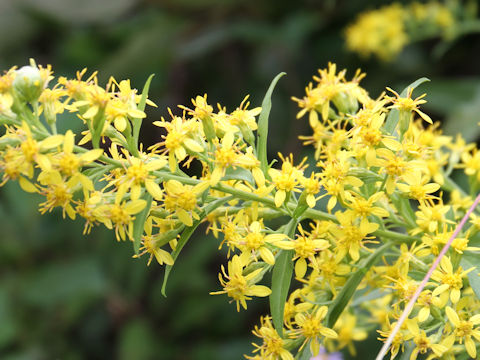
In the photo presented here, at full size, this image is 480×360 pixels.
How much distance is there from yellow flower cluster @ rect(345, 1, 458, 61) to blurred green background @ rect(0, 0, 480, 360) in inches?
9.3

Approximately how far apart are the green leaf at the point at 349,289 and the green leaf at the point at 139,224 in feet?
1.40

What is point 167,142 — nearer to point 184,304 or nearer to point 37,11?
point 184,304

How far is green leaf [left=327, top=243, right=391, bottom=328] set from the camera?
1.15 m

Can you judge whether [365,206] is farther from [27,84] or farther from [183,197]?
[27,84]

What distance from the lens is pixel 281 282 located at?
1.07m

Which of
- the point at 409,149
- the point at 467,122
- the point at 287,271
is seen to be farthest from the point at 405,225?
the point at 467,122

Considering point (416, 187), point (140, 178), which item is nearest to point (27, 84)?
point (140, 178)

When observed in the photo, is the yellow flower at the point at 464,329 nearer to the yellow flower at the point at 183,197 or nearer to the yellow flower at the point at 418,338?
the yellow flower at the point at 418,338

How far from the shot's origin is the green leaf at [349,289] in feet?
3.77

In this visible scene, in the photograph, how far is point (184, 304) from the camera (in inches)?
113

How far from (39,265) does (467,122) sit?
2157 mm

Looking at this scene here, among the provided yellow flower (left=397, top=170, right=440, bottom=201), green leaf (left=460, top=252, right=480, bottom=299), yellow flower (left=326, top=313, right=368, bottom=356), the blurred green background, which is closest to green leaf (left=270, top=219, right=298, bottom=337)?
yellow flower (left=397, top=170, right=440, bottom=201)

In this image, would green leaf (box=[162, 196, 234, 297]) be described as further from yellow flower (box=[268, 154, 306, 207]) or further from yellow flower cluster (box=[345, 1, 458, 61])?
yellow flower cluster (box=[345, 1, 458, 61])

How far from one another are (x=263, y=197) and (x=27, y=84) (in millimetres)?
477
